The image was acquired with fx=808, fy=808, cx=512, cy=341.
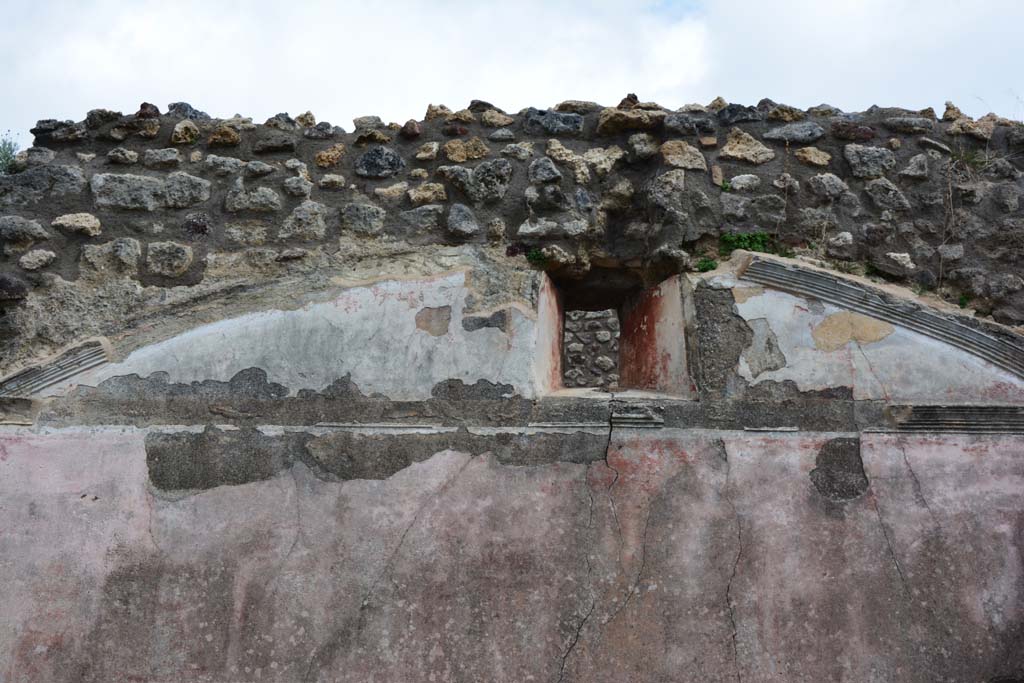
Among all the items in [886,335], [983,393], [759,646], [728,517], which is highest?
[886,335]

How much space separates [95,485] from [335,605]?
3.40 feet

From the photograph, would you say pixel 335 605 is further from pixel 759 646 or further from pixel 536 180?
pixel 536 180

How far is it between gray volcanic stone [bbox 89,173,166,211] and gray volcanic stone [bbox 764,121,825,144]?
8.68ft

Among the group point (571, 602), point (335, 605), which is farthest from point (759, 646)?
point (335, 605)

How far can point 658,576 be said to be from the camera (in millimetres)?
2939

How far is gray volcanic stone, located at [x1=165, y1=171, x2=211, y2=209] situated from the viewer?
344 cm

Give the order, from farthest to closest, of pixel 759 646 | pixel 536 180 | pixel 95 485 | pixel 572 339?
pixel 572 339 → pixel 536 180 → pixel 95 485 → pixel 759 646

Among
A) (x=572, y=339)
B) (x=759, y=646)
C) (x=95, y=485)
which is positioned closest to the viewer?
(x=759, y=646)

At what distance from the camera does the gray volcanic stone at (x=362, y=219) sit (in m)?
3.42

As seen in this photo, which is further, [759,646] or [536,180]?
[536,180]

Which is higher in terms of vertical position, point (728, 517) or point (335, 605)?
point (728, 517)

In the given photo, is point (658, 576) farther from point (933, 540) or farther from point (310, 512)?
point (310, 512)

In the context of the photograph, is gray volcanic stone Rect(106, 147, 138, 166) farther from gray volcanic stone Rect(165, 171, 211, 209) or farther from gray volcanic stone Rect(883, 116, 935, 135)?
gray volcanic stone Rect(883, 116, 935, 135)

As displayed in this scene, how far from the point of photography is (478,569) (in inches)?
117
